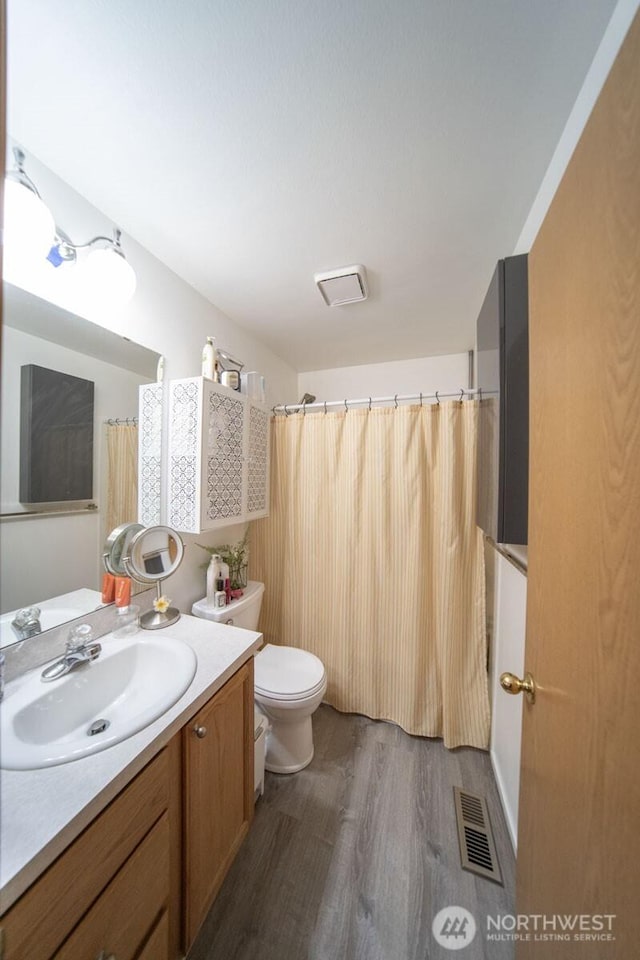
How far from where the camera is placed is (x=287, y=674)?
4.63 ft

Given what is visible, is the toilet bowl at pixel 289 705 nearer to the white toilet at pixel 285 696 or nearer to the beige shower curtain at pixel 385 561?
the white toilet at pixel 285 696

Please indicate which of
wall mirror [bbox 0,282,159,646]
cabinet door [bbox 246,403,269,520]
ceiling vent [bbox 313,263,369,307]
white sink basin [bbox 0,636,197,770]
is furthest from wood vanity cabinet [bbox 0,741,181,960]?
ceiling vent [bbox 313,263,369,307]

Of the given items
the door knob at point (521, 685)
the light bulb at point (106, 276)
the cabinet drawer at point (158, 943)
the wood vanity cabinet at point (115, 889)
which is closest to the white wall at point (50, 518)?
the light bulb at point (106, 276)

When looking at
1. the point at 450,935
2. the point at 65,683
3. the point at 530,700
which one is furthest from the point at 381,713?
the point at 65,683

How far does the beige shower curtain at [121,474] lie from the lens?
3.36ft

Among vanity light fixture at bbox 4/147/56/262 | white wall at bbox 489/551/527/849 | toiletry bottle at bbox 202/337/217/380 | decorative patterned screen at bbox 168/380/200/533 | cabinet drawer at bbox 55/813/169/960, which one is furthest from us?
toiletry bottle at bbox 202/337/217/380

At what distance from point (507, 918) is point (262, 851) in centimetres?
81

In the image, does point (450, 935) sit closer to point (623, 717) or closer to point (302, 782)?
point (302, 782)

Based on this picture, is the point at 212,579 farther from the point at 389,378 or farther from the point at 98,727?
the point at 389,378

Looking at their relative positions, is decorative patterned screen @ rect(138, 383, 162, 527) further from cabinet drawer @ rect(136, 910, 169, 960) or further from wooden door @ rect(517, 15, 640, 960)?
wooden door @ rect(517, 15, 640, 960)

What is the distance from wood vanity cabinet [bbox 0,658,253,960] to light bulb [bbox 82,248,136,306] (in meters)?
1.35

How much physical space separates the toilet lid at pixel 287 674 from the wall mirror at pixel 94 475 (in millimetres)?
808

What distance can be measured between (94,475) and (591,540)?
125 cm

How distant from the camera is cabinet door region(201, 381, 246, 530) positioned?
1.28 meters
